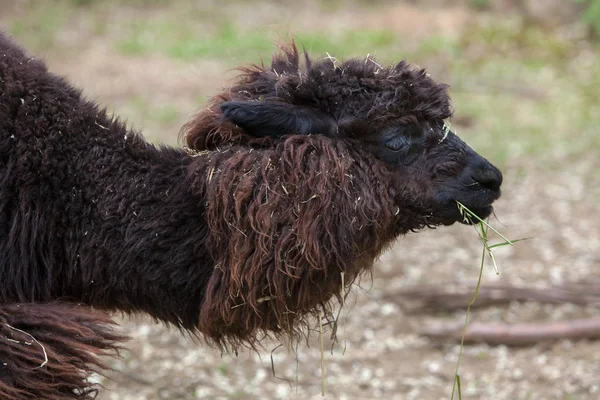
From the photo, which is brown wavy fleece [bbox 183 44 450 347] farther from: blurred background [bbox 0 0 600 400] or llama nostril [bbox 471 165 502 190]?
blurred background [bbox 0 0 600 400]

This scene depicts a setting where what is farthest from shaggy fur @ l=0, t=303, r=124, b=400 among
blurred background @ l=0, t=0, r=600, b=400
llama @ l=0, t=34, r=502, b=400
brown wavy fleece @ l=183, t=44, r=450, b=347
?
blurred background @ l=0, t=0, r=600, b=400

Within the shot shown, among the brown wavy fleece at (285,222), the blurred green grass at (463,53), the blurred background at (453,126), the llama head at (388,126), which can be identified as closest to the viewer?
the brown wavy fleece at (285,222)

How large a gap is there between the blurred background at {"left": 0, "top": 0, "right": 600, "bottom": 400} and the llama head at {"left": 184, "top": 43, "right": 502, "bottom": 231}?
1.26ft

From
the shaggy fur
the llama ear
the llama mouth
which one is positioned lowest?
the shaggy fur

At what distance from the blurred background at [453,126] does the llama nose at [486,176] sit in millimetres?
576

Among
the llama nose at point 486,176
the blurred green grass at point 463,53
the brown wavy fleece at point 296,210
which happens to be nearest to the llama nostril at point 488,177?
the llama nose at point 486,176

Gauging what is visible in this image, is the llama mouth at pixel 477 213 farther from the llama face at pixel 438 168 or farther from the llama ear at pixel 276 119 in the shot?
the llama ear at pixel 276 119

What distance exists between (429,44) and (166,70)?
3736 millimetres

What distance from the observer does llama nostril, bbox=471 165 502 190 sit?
10.7ft

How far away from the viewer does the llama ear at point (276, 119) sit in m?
3.19

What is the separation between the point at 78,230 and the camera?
10.5ft

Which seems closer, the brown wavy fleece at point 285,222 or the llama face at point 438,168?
the brown wavy fleece at point 285,222

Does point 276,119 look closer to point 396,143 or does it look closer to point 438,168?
point 396,143

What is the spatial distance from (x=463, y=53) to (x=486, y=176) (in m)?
9.35
